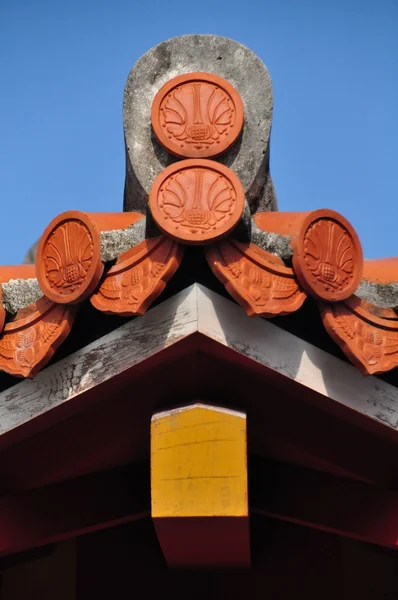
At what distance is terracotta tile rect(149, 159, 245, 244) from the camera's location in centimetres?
212

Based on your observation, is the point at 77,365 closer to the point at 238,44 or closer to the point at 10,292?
the point at 10,292

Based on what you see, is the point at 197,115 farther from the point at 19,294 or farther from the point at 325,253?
the point at 19,294

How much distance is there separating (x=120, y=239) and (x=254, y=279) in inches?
13.3

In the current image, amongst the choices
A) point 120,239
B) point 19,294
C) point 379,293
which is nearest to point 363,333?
point 379,293

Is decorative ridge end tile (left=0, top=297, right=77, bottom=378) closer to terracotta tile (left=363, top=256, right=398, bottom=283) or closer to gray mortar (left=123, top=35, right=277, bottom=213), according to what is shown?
gray mortar (left=123, top=35, right=277, bottom=213)

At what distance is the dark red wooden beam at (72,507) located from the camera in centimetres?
261

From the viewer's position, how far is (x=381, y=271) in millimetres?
2508

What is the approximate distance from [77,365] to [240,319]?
1.35 feet

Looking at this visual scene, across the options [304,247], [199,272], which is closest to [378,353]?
[304,247]

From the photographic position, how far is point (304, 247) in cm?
224

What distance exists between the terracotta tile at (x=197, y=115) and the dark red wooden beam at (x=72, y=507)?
93 cm

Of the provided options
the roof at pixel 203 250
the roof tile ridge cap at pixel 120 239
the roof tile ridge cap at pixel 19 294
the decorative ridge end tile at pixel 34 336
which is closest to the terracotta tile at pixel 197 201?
the roof at pixel 203 250

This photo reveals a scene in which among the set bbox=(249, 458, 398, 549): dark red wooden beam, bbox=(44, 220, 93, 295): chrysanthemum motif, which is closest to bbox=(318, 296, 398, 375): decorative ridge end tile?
bbox=(249, 458, 398, 549): dark red wooden beam

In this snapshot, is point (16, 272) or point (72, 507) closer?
point (16, 272)
